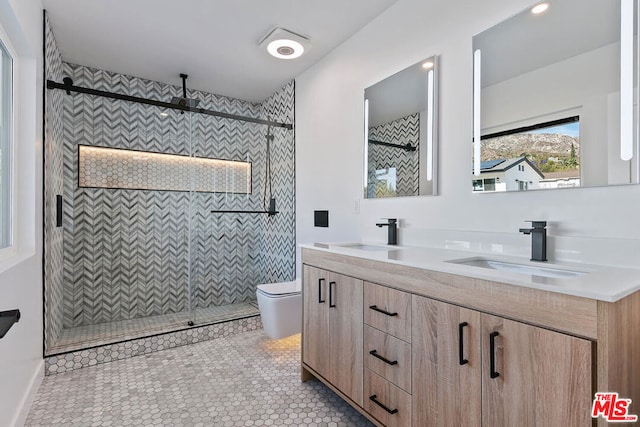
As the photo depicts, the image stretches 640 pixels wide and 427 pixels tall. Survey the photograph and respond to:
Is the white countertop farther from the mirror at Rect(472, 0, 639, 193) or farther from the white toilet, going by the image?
the white toilet

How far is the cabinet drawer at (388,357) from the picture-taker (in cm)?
136

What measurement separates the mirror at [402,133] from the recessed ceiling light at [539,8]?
1.64 feet

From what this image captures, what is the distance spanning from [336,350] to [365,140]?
1.40 metres

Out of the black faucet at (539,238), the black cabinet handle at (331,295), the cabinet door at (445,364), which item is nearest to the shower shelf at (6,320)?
the black cabinet handle at (331,295)

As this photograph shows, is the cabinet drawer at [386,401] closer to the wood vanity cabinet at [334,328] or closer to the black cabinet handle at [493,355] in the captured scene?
the wood vanity cabinet at [334,328]

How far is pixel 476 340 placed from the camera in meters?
1.10

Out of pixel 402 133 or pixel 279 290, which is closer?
pixel 402 133

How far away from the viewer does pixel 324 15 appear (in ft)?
7.41

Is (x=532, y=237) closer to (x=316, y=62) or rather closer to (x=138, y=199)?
(x=316, y=62)

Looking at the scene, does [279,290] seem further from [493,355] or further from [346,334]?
[493,355]

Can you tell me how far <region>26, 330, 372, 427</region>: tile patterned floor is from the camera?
1.73 meters

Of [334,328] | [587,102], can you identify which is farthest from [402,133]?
[334,328]

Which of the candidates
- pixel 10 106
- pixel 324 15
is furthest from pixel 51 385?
pixel 324 15

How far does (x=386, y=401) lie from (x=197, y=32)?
8.67ft
